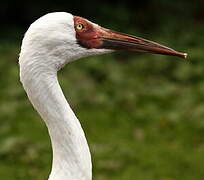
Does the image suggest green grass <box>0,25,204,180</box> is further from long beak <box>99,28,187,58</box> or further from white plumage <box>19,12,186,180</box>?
white plumage <box>19,12,186,180</box>

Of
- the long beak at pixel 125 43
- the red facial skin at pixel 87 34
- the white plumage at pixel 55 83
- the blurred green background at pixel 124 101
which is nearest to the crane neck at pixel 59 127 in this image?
the white plumage at pixel 55 83

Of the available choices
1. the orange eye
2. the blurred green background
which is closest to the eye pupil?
the orange eye

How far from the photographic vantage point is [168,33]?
14219mm

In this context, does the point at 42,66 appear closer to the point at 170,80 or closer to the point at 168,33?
the point at 170,80

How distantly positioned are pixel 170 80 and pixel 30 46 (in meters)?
8.02

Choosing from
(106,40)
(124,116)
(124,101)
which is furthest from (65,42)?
(124,101)

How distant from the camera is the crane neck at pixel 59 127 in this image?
4363 mm

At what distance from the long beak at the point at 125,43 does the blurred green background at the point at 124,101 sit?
13.2 ft

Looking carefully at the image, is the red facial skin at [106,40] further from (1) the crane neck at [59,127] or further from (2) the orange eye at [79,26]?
(1) the crane neck at [59,127]

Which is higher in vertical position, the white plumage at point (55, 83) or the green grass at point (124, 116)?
the white plumage at point (55, 83)

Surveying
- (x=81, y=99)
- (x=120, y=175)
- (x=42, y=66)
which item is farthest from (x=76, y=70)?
(x=42, y=66)

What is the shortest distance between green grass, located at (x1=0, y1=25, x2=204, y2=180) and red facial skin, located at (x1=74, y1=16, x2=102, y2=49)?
13.7ft

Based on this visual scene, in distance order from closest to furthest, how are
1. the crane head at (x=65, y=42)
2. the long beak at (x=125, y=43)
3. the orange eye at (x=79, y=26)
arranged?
the crane head at (x=65, y=42), the orange eye at (x=79, y=26), the long beak at (x=125, y=43)

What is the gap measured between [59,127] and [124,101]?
6.72 meters
